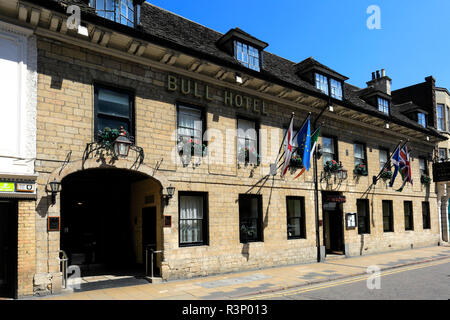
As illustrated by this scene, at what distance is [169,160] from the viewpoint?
483 inches

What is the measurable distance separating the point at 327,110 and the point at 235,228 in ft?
26.8

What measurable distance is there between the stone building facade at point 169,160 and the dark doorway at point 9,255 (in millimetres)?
294

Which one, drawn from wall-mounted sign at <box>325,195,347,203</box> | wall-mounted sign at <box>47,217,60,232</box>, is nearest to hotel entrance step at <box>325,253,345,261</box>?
wall-mounted sign at <box>325,195,347,203</box>

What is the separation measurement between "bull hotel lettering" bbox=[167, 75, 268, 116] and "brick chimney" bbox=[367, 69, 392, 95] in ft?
49.3

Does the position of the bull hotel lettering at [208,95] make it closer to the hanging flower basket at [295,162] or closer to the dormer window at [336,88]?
the hanging flower basket at [295,162]

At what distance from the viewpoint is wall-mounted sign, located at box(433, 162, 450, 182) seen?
25.1m

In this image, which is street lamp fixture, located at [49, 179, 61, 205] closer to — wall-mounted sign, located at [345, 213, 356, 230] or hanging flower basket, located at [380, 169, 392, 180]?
wall-mounted sign, located at [345, 213, 356, 230]

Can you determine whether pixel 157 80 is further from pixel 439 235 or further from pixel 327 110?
pixel 439 235

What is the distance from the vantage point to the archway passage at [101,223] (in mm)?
13109

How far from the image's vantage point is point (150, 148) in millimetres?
11844

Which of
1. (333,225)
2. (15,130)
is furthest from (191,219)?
(333,225)

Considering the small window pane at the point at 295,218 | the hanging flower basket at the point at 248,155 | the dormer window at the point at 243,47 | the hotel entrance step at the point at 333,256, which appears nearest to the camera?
the hanging flower basket at the point at 248,155

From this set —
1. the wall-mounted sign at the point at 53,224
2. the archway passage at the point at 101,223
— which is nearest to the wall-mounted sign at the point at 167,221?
the archway passage at the point at 101,223

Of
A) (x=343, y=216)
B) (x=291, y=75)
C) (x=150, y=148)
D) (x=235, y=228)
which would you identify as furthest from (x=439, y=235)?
(x=150, y=148)
